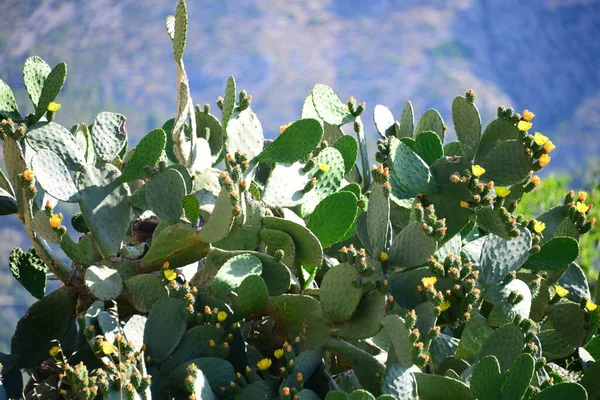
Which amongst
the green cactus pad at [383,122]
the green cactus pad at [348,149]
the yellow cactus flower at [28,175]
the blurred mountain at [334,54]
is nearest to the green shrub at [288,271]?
the yellow cactus flower at [28,175]

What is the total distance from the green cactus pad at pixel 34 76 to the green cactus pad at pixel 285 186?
61 cm

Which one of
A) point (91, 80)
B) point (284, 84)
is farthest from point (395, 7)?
point (91, 80)

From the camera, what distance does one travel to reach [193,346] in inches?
71.2

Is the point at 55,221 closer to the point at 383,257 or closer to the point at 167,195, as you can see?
the point at 167,195

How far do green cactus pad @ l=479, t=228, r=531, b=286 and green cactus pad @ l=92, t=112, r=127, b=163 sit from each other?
916 mm

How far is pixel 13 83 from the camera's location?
28.8ft

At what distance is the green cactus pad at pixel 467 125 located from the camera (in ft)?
6.89

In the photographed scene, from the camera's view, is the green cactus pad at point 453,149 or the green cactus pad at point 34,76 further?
the green cactus pad at point 453,149

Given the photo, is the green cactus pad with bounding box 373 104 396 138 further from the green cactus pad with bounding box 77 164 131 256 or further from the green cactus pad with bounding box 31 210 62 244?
the green cactus pad with bounding box 31 210 62 244

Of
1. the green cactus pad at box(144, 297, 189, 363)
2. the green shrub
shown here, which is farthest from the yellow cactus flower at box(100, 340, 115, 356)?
the green cactus pad at box(144, 297, 189, 363)

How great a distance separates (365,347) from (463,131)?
626 mm

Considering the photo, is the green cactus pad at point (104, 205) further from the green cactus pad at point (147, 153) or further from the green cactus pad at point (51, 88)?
the green cactus pad at point (51, 88)

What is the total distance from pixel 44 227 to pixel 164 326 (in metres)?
0.37

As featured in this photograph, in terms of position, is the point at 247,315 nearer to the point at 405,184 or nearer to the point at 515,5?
the point at 405,184
